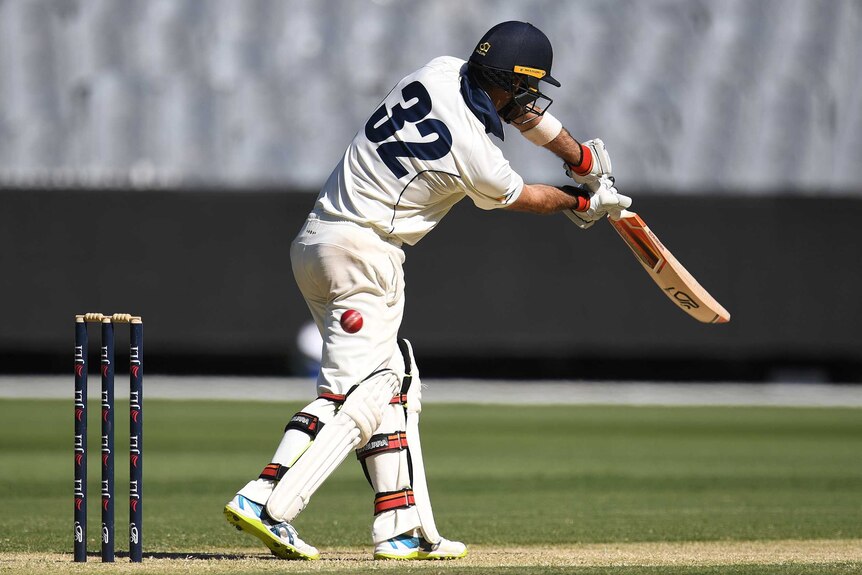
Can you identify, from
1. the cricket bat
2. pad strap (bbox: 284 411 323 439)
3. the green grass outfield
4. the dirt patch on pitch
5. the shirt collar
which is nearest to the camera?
the dirt patch on pitch

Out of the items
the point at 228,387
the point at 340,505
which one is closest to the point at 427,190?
the point at 340,505

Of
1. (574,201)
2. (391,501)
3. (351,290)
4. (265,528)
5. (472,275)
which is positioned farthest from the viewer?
(472,275)

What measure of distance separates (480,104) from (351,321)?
0.82 meters

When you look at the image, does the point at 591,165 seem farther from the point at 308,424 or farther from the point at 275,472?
the point at 275,472

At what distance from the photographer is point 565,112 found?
1764 centimetres

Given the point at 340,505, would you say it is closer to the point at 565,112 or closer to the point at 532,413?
the point at 532,413

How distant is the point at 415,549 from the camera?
445 cm

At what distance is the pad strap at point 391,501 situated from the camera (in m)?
4.41

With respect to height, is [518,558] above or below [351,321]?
below

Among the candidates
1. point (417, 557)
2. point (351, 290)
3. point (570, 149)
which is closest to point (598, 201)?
point (570, 149)

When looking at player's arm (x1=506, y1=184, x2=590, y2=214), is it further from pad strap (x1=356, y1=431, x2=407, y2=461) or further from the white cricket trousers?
pad strap (x1=356, y1=431, x2=407, y2=461)

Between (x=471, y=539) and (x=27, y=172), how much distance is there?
507 inches

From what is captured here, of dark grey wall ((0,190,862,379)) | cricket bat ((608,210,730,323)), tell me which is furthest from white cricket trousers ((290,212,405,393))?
dark grey wall ((0,190,862,379))

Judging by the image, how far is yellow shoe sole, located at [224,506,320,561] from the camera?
13.2 ft
